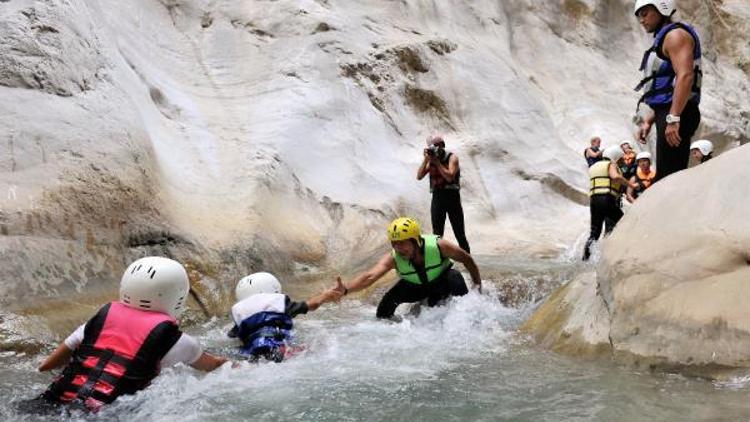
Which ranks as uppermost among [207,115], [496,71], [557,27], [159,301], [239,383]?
[557,27]

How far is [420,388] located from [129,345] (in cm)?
154

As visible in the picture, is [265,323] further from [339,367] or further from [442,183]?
[442,183]

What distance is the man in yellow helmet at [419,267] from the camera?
19.8 ft

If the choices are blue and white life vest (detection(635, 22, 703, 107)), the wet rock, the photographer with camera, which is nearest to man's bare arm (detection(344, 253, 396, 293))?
the wet rock

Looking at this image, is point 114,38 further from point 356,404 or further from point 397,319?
point 356,404

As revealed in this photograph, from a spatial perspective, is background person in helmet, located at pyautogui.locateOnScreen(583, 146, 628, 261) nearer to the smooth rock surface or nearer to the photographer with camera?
the photographer with camera

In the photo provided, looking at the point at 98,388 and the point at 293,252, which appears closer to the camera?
the point at 98,388

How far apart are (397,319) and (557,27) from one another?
13852 mm

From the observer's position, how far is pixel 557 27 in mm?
18266

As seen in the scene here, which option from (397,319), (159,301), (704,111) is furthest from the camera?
(704,111)

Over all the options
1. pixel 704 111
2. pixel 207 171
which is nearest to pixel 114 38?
pixel 207 171

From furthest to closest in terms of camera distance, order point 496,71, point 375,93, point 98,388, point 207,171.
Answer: point 496,71
point 375,93
point 207,171
point 98,388


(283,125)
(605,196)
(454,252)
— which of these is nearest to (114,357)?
(454,252)

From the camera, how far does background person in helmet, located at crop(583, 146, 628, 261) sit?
8461mm
